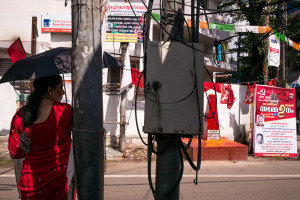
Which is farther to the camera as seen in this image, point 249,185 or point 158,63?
point 249,185

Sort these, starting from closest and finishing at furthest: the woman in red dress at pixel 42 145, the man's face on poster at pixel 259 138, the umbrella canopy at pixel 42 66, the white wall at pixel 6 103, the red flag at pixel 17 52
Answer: the woman in red dress at pixel 42 145, the umbrella canopy at pixel 42 66, the red flag at pixel 17 52, the man's face on poster at pixel 259 138, the white wall at pixel 6 103

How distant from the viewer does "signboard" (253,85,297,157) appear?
30.1 feet

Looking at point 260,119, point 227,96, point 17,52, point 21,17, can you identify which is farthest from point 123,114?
point 21,17

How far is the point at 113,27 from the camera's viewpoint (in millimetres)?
9289

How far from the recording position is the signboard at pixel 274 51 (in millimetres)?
10086

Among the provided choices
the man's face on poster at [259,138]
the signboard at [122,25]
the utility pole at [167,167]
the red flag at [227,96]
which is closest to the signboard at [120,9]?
the signboard at [122,25]

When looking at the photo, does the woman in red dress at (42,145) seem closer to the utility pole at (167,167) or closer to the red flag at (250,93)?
the utility pole at (167,167)

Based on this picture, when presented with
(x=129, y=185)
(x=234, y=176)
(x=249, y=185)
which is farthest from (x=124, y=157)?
(x=249, y=185)

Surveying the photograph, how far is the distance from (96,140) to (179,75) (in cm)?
92

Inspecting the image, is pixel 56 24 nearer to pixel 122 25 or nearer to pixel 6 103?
pixel 122 25

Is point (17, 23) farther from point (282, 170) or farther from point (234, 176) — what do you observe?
point (282, 170)

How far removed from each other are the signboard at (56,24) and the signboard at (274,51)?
7.30 m

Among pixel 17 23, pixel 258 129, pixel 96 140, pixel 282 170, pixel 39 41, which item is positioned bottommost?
pixel 282 170

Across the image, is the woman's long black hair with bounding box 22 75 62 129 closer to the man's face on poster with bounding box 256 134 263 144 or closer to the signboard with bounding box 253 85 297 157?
the signboard with bounding box 253 85 297 157
